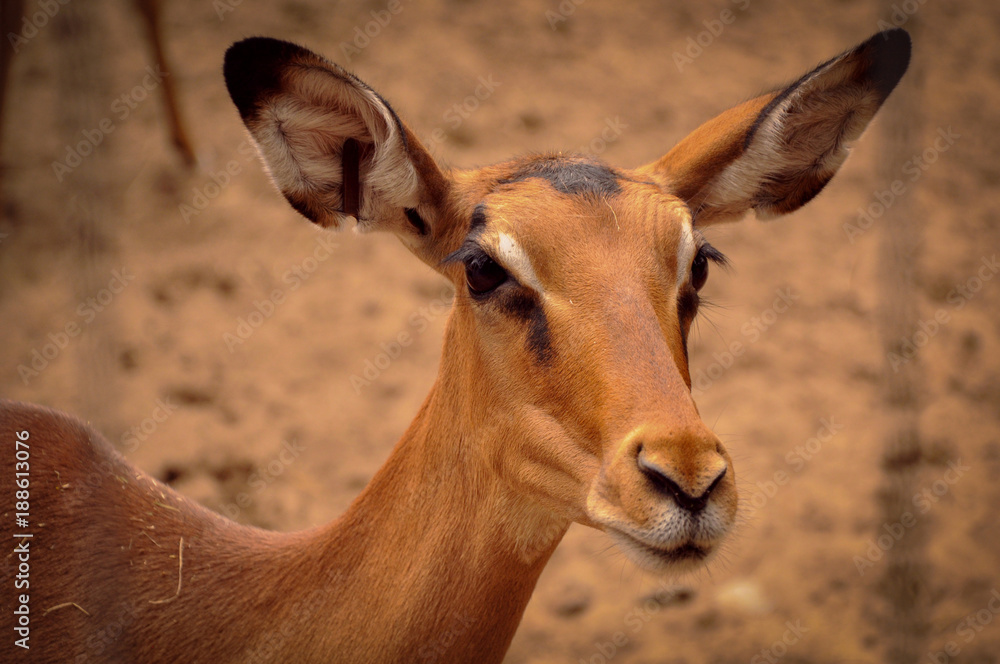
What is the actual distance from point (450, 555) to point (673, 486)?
3.42 feet

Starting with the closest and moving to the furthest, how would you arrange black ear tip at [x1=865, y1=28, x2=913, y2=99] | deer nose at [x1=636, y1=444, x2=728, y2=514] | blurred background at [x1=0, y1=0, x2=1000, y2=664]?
1. deer nose at [x1=636, y1=444, x2=728, y2=514]
2. black ear tip at [x1=865, y1=28, x2=913, y2=99]
3. blurred background at [x1=0, y1=0, x2=1000, y2=664]

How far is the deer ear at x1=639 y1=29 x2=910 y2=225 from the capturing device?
11.9 feet

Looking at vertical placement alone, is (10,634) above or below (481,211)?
below

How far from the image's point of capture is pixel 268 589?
137 inches

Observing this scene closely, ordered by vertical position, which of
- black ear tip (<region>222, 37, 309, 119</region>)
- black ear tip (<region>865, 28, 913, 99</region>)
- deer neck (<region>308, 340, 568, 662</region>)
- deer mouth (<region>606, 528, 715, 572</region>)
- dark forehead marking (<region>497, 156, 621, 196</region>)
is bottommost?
deer neck (<region>308, 340, 568, 662</region>)

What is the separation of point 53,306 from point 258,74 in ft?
18.8

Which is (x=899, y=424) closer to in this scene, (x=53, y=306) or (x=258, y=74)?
(x=258, y=74)

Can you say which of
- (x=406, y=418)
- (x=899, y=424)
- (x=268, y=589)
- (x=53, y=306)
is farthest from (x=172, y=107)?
(x=899, y=424)

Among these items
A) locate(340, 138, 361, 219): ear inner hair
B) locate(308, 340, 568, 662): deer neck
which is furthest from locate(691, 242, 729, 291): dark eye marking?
locate(340, 138, 361, 219): ear inner hair

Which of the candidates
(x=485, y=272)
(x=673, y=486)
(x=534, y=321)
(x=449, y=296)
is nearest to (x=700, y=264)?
(x=534, y=321)

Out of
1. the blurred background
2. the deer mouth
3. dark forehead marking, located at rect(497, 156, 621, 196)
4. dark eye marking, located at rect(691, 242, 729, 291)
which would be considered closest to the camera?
the deer mouth

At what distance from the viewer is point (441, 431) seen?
3457mm

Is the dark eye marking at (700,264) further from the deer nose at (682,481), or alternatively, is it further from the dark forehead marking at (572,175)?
the deer nose at (682,481)

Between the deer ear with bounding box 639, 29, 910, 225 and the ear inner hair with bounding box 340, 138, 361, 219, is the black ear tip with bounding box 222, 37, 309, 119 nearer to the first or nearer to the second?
the ear inner hair with bounding box 340, 138, 361, 219
